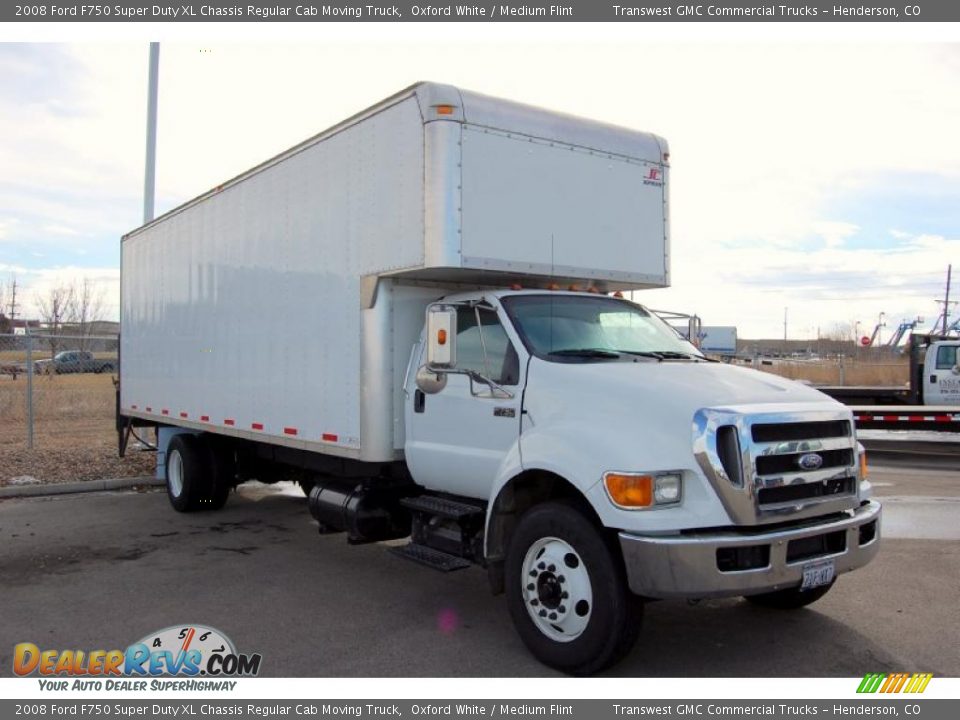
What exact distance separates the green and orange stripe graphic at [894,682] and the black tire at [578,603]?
1350 millimetres

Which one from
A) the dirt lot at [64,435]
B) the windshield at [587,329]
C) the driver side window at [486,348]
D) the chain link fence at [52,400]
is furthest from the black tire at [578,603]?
the chain link fence at [52,400]

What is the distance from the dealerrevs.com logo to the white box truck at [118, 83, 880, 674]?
1489mm

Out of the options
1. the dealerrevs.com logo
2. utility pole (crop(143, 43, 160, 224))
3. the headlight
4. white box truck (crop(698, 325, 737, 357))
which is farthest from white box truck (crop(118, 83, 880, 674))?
white box truck (crop(698, 325, 737, 357))

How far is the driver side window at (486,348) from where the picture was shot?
557 cm

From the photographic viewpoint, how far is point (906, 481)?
481 inches

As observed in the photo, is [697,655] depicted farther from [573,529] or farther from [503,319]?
[503,319]

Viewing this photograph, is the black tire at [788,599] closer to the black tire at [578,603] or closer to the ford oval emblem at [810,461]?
the ford oval emblem at [810,461]

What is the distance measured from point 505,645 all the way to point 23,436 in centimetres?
1252

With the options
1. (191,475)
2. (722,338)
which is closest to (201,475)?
(191,475)

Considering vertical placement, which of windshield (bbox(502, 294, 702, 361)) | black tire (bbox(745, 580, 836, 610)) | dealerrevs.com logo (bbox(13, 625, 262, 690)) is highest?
windshield (bbox(502, 294, 702, 361))

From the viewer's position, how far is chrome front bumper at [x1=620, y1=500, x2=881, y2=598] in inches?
168

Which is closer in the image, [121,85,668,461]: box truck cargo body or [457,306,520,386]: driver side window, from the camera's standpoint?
[457,306,520,386]: driver side window

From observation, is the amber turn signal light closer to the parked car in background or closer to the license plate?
the license plate

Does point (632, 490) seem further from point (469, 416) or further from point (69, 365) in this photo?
point (69, 365)
